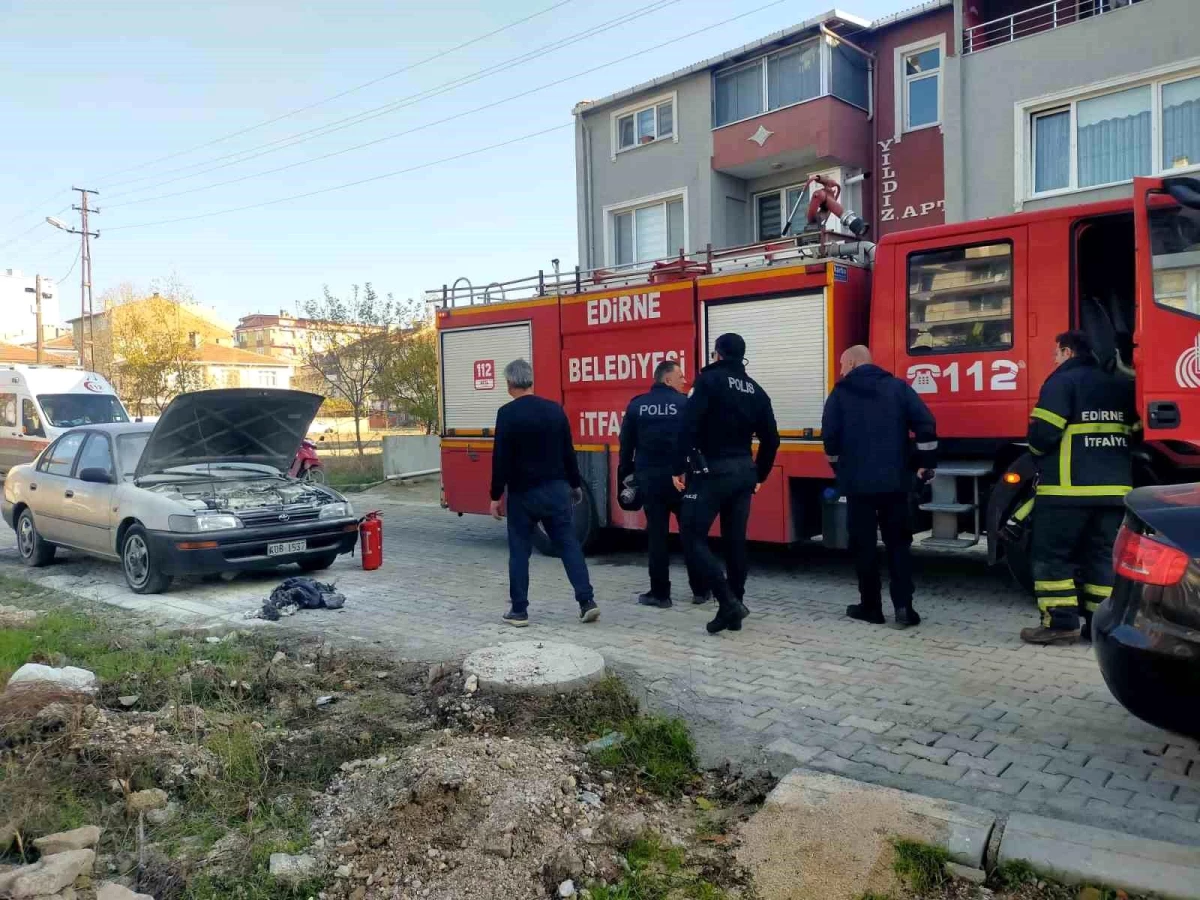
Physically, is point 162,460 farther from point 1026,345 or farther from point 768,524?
point 1026,345

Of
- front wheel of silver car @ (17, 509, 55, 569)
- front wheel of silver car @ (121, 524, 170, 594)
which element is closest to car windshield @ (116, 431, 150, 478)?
front wheel of silver car @ (121, 524, 170, 594)

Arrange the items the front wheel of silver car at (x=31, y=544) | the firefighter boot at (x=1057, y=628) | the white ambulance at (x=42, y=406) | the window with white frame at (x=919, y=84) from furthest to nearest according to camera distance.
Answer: the white ambulance at (x=42, y=406), the window with white frame at (x=919, y=84), the front wheel of silver car at (x=31, y=544), the firefighter boot at (x=1057, y=628)

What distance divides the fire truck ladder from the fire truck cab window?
2.89 ft

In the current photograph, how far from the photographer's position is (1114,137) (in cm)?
1405

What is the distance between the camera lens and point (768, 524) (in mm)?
8148

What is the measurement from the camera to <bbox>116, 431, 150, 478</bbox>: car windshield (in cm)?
873

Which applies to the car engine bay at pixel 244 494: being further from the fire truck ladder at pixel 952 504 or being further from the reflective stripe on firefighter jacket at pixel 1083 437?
the reflective stripe on firefighter jacket at pixel 1083 437

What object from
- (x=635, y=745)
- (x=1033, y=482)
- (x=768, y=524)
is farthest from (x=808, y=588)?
(x=635, y=745)

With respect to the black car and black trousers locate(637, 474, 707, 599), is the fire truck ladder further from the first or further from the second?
the black car

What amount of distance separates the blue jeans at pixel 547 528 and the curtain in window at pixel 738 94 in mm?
14562

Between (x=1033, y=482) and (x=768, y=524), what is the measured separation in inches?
89.4

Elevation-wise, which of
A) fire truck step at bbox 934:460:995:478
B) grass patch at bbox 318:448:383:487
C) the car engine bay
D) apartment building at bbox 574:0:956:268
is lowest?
grass patch at bbox 318:448:383:487

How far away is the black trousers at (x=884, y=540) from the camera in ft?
21.0

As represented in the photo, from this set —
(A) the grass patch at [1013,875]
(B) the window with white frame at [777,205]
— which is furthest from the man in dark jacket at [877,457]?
(B) the window with white frame at [777,205]
